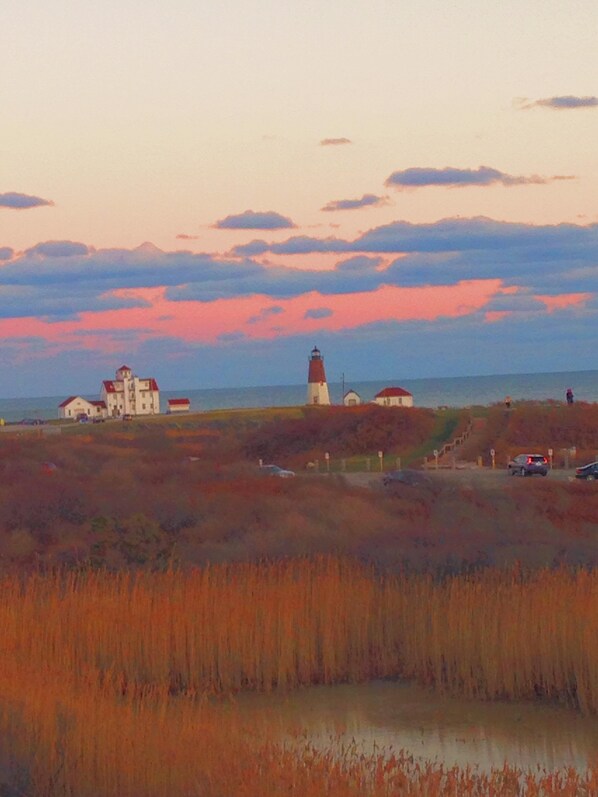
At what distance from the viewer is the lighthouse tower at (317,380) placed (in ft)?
346

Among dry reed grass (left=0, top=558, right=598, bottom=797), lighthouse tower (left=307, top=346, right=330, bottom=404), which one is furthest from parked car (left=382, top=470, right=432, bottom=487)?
lighthouse tower (left=307, top=346, right=330, bottom=404)

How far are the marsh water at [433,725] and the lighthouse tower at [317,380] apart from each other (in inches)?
3596

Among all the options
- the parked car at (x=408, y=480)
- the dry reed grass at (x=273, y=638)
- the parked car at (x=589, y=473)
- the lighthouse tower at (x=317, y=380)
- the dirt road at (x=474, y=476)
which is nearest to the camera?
the dry reed grass at (x=273, y=638)

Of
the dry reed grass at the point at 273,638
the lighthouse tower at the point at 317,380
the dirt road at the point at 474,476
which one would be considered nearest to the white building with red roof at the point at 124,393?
the lighthouse tower at the point at 317,380

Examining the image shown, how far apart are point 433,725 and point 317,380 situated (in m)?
94.2

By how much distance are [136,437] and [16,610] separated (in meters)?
55.7

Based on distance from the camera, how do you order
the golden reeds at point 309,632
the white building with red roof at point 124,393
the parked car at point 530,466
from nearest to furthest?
1. the golden reeds at point 309,632
2. the parked car at point 530,466
3. the white building with red roof at point 124,393

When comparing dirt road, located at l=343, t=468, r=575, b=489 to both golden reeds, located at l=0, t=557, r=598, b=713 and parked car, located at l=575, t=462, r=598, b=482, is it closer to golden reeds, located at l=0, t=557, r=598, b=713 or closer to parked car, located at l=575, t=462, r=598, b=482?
parked car, located at l=575, t=462, r=598, b=482

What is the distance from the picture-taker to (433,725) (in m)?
12.8

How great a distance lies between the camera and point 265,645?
14.3 meters

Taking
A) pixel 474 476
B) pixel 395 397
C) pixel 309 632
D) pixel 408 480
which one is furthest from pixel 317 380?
pixel 309 632

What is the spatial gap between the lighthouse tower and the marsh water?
300ft

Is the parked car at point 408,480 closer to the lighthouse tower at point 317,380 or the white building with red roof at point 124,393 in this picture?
the lighthouse tower at point 317,380

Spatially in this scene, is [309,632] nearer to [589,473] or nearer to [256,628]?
[256,628]
